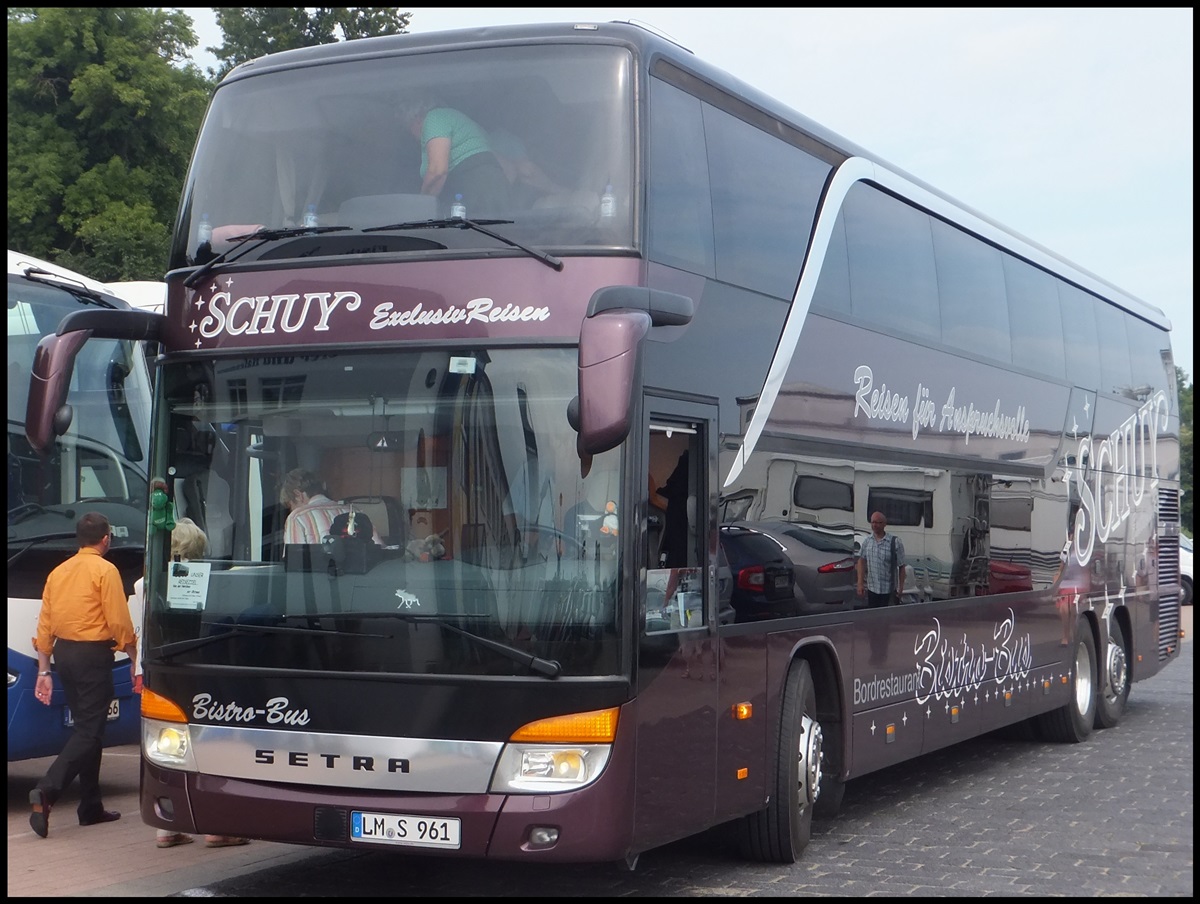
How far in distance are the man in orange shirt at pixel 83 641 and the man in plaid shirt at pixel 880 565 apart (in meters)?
4.50

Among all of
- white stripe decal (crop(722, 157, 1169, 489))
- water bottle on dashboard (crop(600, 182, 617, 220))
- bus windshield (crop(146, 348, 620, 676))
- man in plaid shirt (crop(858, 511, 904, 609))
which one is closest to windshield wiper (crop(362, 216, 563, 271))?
water bottle on dashboard (crop(600, 182, 617, 220))

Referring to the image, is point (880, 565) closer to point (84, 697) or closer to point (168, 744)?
point (168, 744)

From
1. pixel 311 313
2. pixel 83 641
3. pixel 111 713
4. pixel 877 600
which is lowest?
pixel 111 713

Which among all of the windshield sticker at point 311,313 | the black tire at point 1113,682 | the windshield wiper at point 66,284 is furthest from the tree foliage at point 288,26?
the windshield sticker at point 311,313

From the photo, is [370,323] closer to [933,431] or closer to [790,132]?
[790,132]

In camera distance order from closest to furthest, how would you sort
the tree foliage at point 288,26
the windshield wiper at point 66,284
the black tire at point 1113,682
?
the windshield wiper at point 66,284 < the black tire at point 1113,682 < the tree foliage at point 288,26

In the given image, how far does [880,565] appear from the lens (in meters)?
10.1

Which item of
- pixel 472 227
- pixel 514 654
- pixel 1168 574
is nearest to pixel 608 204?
pixel 472 227

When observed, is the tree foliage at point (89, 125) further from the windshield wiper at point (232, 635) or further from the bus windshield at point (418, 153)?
the windshield wiper at point (232, 635)

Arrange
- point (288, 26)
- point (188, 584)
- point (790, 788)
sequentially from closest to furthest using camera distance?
point (188, 584) < point (790, 788) < point (288, 26)

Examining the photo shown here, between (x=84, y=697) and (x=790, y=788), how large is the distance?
425 centimetres

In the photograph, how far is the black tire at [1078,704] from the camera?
14.6 meters

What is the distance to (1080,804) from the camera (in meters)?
11.0

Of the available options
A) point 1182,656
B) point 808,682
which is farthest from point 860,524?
point 1182,656
